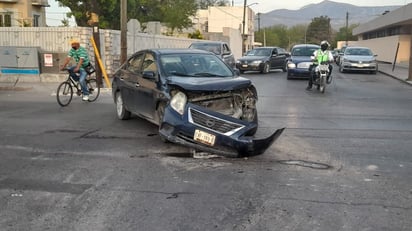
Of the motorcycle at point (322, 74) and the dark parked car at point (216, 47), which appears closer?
the motorcycle at point (322, 74)

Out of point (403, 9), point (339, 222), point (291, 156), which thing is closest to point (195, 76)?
point (291, 156)

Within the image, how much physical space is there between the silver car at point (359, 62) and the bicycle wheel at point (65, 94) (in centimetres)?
1942

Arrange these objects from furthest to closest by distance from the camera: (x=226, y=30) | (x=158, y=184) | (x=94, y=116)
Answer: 1. (x=226, y=30)
2. (x=94, y=116)
3. (x=158, y=184)

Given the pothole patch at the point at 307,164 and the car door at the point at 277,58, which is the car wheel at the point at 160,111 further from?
the car door at the point at 277,58

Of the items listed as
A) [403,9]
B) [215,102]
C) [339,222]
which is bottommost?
[339,222]

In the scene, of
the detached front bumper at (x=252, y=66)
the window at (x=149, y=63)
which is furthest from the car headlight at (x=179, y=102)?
the detached front bumper at (x=252, y=66)

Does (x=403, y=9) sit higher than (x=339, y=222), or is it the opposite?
(x=403, y=9)

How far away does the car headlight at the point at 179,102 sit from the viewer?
24.0ft

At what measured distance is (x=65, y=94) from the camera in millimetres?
13164

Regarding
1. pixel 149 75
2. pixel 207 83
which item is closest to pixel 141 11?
pixel 149 75

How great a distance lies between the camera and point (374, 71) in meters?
28.3

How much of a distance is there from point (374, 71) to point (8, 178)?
25534mm

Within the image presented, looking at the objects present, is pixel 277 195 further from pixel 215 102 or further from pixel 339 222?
pixel 215 102

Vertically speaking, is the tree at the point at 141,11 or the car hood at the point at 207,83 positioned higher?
the tree at the point at 141,11
